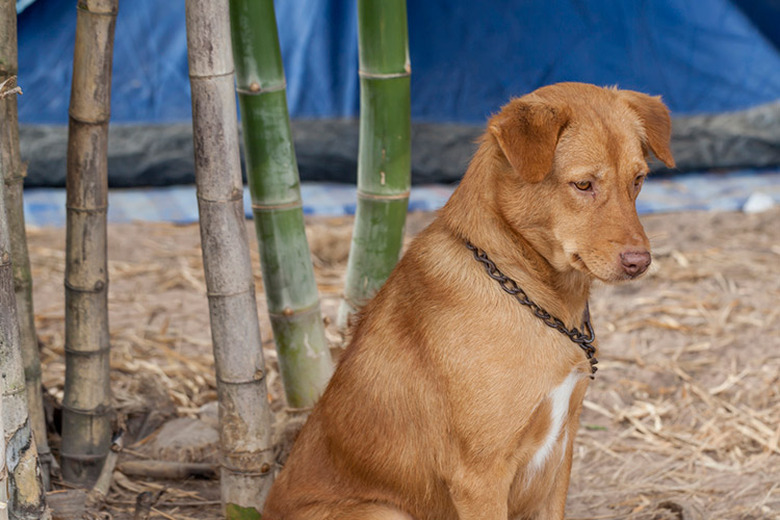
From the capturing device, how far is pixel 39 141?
6.24 metres

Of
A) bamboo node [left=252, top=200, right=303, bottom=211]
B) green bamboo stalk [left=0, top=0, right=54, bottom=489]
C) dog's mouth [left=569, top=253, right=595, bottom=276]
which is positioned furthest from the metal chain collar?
green bamboo stalk [left=0, top=0, right=54, bottom=489]

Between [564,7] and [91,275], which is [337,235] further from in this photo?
[91,275]

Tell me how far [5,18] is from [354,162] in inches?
160

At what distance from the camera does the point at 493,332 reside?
2213 millimetres

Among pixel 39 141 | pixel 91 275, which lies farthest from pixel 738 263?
pixel 39 141

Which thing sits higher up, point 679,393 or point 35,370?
point 35,370

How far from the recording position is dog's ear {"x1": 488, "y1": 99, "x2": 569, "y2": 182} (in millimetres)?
2084

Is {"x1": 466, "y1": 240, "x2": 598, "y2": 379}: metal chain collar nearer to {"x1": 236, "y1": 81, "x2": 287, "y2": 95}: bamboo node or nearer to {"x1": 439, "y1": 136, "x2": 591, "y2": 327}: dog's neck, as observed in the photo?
{"x1": 439, "y1": 136, "x2": 591, "y2": 327}: dog's neck

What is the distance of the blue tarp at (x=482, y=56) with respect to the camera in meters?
6.31

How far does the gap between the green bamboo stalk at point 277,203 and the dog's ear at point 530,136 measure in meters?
0.94

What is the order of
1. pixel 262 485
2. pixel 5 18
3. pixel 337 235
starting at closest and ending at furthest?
1. pixel 5 18
2. pixel 262 485
3. pixel 337 235

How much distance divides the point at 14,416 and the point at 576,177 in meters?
1.46

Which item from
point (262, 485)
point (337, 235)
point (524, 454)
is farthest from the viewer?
point (337, 235)

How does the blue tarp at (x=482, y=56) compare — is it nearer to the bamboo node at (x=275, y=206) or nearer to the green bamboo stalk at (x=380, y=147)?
the green bamboo stalk at (x=380, y=147)
